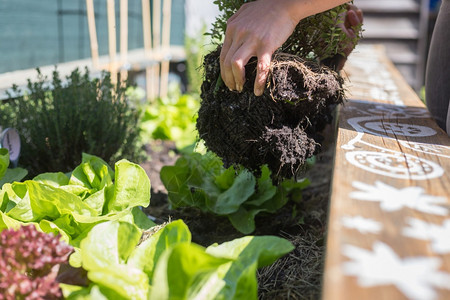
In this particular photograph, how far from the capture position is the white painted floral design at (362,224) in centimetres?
100

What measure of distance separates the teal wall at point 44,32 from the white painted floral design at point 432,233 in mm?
3363

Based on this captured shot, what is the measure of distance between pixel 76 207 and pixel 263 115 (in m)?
0.72

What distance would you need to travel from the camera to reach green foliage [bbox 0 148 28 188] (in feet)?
5.95

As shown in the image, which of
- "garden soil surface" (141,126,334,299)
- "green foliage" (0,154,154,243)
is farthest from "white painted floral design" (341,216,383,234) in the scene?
"green foliage" (0,154,154,243)

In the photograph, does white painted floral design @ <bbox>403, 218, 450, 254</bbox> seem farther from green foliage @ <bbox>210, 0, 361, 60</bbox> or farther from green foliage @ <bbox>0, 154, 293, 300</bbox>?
green foliage @ <bbox>210, 0, 361, 60</bbox>

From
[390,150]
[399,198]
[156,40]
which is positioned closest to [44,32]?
[156,40]

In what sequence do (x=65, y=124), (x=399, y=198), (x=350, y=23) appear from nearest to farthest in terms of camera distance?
(x=399, y=198), (x=350, y=23), (x=65, y=124)

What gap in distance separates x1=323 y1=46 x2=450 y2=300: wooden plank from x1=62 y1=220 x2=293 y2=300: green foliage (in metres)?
0.24

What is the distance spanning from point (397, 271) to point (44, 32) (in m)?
4.08

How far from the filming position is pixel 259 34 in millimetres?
1529

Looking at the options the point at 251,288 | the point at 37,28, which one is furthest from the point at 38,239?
the point at 37,28

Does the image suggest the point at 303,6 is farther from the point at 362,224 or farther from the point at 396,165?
the point at 362,224

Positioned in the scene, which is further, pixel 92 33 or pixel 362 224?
pixel 92 33

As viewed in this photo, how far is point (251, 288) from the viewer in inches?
43.8
